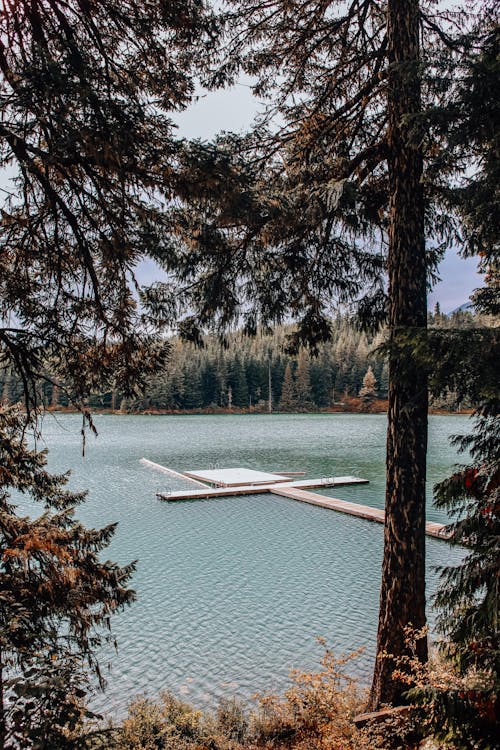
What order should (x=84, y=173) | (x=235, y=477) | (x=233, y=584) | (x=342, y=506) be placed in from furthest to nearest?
(x=235, y=477) < (x=342, y=506) < (x=233, y=584) < (x=84, y=173)

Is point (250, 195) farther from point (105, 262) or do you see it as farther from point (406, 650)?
point (406, 650)

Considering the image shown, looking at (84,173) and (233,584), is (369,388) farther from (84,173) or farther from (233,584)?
(84,173)

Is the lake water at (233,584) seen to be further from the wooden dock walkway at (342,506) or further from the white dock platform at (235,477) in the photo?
the white dock platform at (235,477)

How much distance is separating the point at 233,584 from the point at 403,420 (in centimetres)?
632

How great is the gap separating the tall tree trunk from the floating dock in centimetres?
901

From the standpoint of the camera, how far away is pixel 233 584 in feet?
30.5

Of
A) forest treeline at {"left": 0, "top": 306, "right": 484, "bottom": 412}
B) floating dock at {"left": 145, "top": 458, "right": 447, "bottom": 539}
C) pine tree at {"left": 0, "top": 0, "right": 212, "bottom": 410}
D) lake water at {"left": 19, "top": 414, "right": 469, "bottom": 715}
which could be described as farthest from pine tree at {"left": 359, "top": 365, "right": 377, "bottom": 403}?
pine tree at {"left": 0, "top": 0, "right": 212, "bottom": 410}

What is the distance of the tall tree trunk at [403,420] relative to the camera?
13.5 feet

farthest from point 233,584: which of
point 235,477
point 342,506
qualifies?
point 235,477

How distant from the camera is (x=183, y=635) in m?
7.45

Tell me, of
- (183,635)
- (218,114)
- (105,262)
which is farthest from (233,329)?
(183,635)

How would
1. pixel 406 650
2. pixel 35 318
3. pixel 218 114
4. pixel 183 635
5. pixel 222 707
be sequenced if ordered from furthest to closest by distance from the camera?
pixel 183 635, pixel 222 707, pixel 218 114, pixel 406 650, pixel 35 318

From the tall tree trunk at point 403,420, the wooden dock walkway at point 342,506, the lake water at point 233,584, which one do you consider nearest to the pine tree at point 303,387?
the lake water at point 233,584

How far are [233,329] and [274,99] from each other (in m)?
2.31
